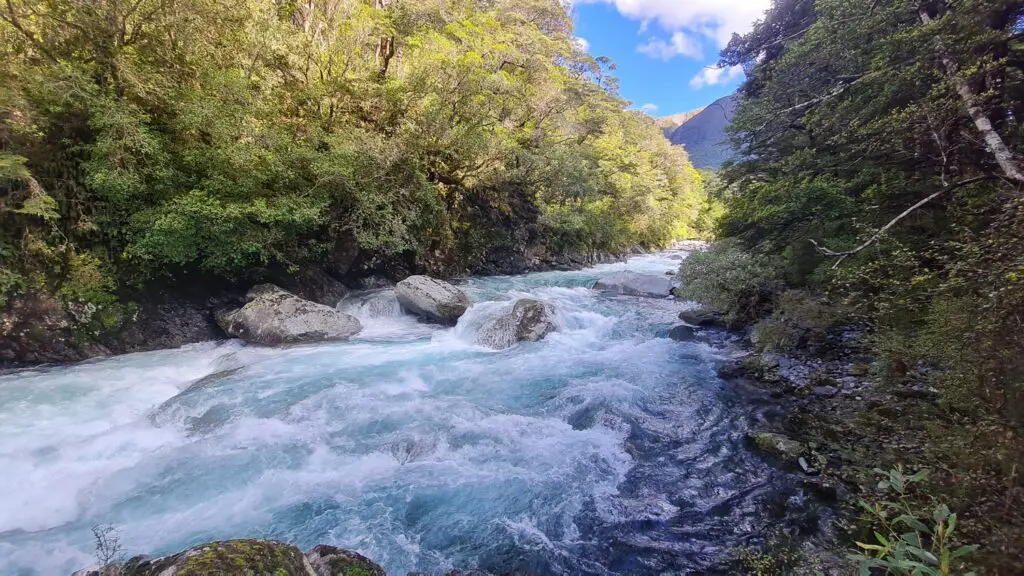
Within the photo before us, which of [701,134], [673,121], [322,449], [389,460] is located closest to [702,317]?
[389,460]

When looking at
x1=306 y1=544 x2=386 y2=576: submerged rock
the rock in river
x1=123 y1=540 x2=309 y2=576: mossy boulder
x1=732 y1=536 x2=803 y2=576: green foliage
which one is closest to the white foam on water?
x1=732 y1=536 x2=803 y2=576: green foliage

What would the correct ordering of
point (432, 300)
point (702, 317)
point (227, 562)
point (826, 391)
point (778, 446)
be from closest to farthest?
point (227, 562), point (778, 446), point (826, 391), point (702, 317), point (432, 300)

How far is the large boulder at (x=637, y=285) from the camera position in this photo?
628 inches

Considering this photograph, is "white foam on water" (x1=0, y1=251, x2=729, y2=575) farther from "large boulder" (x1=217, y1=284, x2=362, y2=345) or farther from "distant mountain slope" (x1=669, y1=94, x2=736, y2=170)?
"distant mountain slope" (x1=669, y1=94, x2=736, y2=170)

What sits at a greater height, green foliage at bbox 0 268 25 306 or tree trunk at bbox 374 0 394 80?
tree trunk at bbox 374 0 394 80

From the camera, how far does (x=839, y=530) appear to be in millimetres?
3787

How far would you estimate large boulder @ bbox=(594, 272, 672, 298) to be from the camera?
16.0 meters

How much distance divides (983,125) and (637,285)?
40.9 feet

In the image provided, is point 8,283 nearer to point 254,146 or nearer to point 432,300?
point 254,146

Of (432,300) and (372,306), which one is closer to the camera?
(432,300)

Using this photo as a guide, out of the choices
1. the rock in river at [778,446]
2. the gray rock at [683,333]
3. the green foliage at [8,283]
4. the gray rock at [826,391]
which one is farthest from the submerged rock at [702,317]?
the green foliage at [8,283]

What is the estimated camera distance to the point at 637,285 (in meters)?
16.5

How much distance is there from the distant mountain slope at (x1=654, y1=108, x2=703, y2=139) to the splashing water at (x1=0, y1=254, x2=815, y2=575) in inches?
5252

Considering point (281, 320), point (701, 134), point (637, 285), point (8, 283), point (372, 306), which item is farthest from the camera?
point (701, 134)
